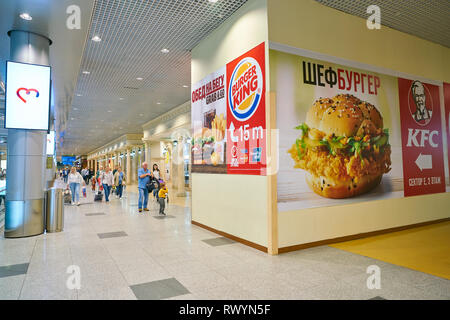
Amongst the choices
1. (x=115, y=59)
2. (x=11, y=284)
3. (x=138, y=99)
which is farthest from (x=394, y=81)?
(x=138, y=99)

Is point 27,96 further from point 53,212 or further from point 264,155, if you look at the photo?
point 264,155

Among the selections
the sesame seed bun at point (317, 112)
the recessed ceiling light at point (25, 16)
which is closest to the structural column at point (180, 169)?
the recessed ceiling light at point (25, 16)

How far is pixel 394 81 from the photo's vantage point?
18.7 feet

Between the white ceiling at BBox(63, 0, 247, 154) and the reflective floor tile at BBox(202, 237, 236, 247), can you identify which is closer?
the reflective floor tile at BBox(202, 237, 236, 247)

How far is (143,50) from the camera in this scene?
21.3 feet

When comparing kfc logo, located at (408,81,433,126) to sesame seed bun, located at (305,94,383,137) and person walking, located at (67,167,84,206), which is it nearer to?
sesame seed bun, located at (305,94,383,137)

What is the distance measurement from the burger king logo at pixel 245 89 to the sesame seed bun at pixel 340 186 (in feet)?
4.64

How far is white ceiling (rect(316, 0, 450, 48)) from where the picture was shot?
4.87m

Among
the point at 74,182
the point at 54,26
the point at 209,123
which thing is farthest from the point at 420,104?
the point at 74,182

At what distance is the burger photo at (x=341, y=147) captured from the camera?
4500mm

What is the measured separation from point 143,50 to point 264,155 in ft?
13.7

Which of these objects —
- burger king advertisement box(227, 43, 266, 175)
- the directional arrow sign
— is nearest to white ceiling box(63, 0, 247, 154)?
burger king advertisement box(227, 43, 266, 175)

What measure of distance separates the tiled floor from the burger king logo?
7.22 feet

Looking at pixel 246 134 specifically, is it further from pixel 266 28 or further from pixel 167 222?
pixel 167 222
